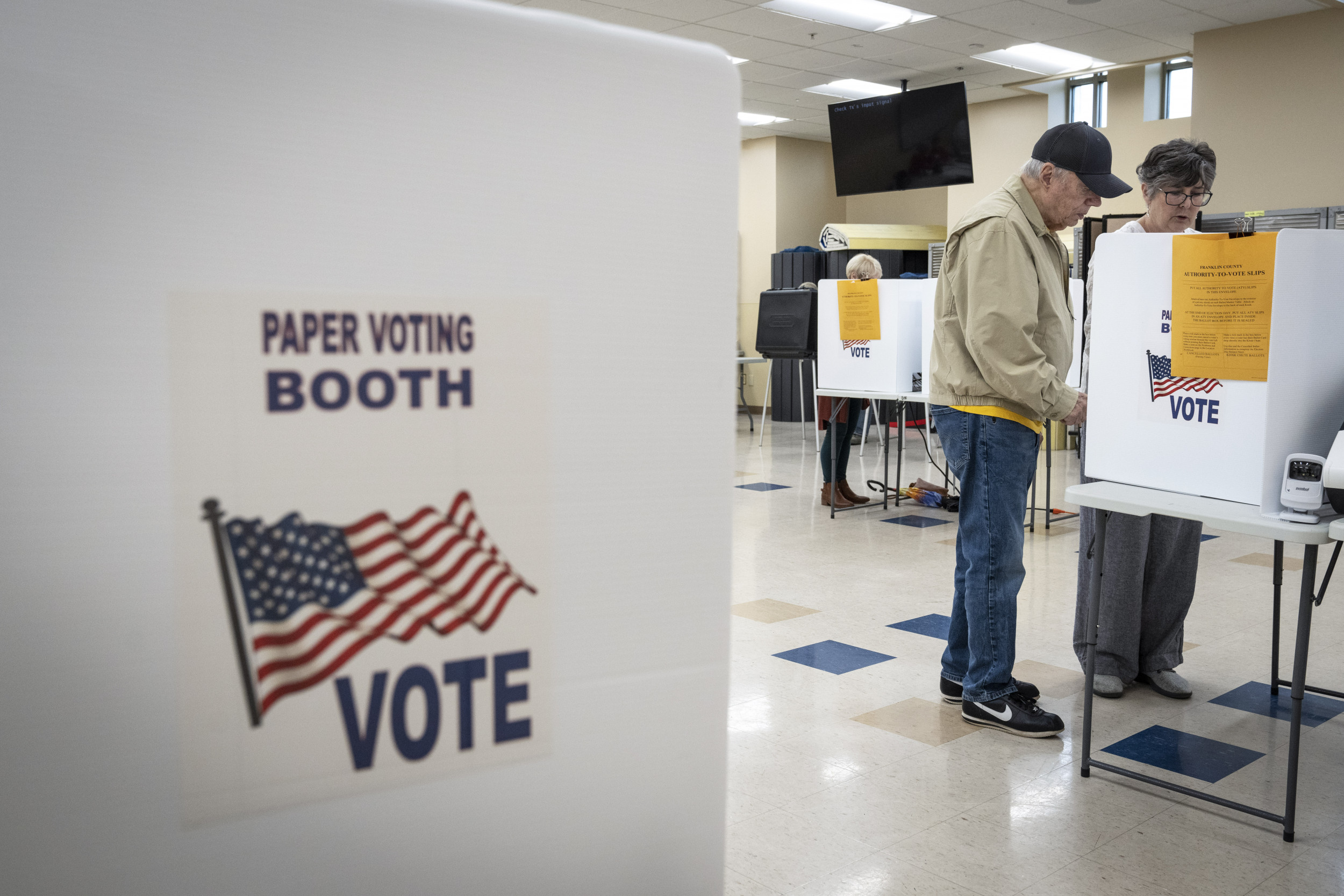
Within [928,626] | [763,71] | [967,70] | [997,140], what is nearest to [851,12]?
[763,71]

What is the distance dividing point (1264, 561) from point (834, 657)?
2.21 metres

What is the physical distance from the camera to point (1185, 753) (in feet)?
7.21

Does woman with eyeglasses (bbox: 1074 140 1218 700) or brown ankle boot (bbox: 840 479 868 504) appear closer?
woman with eyeglasses (bbox: 1074 140 1218 700)

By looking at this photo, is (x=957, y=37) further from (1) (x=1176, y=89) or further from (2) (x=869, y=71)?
(1) (x=1176, y=89)

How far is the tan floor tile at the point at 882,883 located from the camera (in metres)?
1.64

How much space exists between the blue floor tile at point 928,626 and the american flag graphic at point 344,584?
2.76 metres

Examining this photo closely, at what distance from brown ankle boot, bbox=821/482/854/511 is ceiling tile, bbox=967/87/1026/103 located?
16.9 feet

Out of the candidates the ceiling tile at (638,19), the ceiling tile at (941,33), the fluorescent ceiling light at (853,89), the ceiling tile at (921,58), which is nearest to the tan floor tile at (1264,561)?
Result: the ceiling tile at (941,33)

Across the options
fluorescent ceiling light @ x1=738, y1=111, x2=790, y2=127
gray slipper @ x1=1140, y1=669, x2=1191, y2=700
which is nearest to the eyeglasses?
gray slipper @ x1=1140, y1=669, x2=1191, y2=700

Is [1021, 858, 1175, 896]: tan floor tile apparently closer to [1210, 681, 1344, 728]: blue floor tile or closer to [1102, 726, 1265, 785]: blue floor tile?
[1102, 726, 1265, 785]: blue floor tile

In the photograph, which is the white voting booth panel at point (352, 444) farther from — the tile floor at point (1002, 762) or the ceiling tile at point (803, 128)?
the ceiling tile at point (803, 128)

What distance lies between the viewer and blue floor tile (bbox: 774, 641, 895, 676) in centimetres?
277

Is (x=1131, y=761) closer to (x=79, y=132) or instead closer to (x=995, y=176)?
(x=79, y=132)

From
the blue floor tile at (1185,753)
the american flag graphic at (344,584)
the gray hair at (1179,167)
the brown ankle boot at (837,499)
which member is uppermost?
the gray hair at (1179,167)
